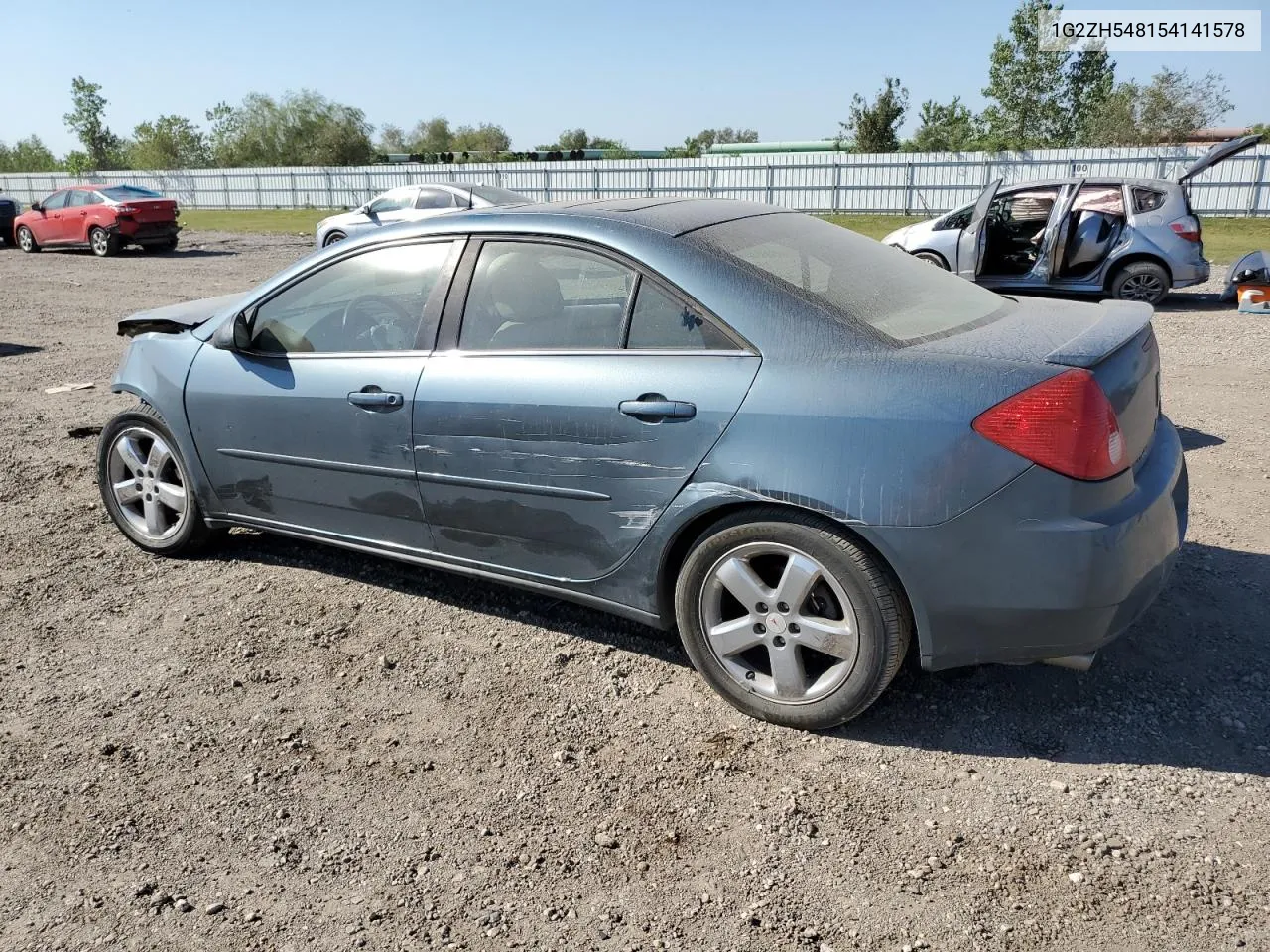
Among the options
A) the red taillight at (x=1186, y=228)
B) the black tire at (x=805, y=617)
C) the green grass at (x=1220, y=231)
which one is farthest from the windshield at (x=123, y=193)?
the black tire at (x=805, y=617)

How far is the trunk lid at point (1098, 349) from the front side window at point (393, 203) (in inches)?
685

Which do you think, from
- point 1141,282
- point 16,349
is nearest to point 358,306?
A: point 16,349

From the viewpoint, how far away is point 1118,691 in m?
3.30

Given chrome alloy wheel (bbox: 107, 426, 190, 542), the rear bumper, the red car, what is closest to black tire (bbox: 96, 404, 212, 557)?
chrome alloy wheel (bbox: 107, 426, 190, 542)

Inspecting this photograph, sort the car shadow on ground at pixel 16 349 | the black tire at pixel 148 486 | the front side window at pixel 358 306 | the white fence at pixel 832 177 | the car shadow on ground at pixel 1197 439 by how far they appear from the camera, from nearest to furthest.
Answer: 1. the front side window at pixel 358 306
2. the black tire at pixel 148 486
3. the car shadow on ground at pixel 1197 439
4. the car shadow on ground at pixel 16 349
5. the white fence at pixel 832 177

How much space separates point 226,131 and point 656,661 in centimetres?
8806

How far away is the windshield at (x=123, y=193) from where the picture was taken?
74.4 ft

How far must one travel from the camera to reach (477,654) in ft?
12.3

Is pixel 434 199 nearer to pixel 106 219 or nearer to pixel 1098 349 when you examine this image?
pixel 106 219

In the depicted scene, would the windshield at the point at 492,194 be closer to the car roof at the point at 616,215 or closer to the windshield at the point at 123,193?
the windshield at the point at 123,193

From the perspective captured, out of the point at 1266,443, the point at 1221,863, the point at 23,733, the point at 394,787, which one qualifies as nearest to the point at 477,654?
the point at 394,787

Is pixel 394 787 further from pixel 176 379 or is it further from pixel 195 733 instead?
pixel 176 379

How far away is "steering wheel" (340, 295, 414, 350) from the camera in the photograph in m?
3.79

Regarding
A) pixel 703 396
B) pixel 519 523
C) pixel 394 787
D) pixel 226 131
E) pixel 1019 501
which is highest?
pixel 226 131
